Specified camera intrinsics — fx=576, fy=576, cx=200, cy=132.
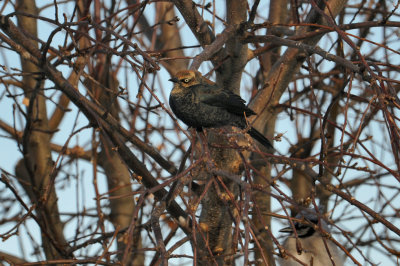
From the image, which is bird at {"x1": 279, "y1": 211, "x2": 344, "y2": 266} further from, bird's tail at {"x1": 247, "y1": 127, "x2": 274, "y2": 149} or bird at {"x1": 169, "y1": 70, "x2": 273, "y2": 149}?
bird at {"x1": 169, "y1": 70, "x2": 273, "y2": 149}

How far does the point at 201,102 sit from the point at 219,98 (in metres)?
0.13

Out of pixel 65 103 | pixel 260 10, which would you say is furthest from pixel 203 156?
pixel 260 10

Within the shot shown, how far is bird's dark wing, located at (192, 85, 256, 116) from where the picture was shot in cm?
367

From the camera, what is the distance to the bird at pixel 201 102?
145 inches

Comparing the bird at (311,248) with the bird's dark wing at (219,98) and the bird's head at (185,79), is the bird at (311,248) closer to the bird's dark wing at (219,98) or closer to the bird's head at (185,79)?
the bird's dark wing at (219,98)

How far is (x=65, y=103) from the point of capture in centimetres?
556

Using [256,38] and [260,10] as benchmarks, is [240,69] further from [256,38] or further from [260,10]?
[260,10]

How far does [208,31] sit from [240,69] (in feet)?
1.03

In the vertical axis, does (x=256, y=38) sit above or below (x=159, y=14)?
below

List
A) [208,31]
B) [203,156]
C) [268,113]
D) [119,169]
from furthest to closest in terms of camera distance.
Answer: [119,169], [268,113], [208,31], [203,156]

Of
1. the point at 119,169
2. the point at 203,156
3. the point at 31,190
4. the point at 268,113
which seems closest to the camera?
the point at 203,156

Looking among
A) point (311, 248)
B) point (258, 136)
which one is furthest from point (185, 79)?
point (311, 248)

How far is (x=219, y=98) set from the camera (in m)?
3.67

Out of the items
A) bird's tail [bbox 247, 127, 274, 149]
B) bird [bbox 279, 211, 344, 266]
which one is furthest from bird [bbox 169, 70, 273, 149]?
A: bird [bbox 279, 211, 344, 266]
